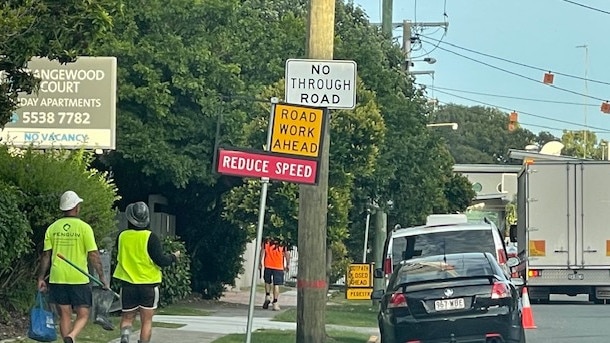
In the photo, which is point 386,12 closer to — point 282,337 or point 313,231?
point 282,337

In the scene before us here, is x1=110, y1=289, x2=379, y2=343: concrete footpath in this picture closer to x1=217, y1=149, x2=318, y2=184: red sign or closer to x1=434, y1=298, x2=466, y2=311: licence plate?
x1=434, y1=298, x2=466, y2=311: licence plate

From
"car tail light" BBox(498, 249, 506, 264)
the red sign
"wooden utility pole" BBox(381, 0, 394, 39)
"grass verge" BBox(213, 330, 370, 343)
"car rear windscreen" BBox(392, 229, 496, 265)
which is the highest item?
"wooden utility pole" BBox(381, 0, 394, 39)

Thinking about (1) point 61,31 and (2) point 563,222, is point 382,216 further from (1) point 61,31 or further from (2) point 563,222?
(1) point 61,31

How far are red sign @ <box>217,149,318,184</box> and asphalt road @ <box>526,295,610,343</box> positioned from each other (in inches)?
265

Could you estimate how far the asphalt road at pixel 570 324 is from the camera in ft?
56.1

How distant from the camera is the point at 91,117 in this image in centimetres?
1970

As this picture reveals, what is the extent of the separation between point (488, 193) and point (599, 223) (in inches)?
1744

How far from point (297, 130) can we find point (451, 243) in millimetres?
7152

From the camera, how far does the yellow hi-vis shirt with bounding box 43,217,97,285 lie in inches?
473

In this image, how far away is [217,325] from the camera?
18141mm

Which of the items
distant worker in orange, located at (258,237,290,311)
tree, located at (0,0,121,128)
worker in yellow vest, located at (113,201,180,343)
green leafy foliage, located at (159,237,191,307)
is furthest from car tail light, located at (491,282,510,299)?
distant worker in orange, located at (258,237,290,311)

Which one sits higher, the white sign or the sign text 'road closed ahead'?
the white sign

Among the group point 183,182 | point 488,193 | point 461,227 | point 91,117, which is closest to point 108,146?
point 91,117

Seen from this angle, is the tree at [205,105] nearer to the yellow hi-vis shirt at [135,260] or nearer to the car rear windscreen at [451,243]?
the car rear windscreen at [451,243]
